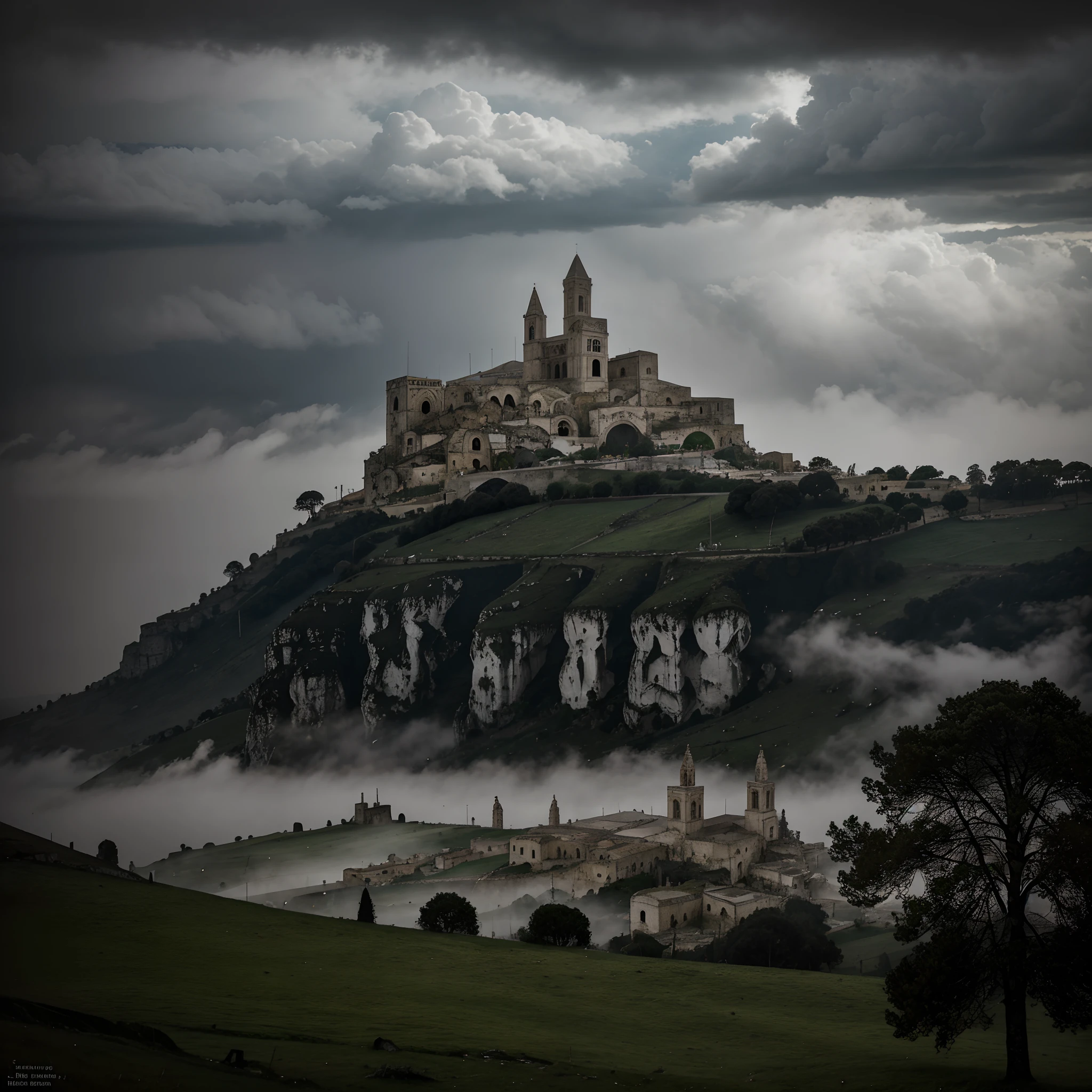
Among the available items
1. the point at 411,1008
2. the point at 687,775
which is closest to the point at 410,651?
the point at 687,775

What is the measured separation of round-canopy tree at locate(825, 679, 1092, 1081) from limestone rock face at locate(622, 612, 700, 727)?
261ft

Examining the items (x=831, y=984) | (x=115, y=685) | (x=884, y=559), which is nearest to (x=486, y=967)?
(x=831, y=984)

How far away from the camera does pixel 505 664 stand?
121 metres

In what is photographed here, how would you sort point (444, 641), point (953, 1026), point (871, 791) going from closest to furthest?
point (953, 1026)
point (871, 791)
point (444, 641)

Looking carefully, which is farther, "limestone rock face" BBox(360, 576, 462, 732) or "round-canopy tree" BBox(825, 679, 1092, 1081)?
"limestone rock face" BBox(360, 576, 462, 732)

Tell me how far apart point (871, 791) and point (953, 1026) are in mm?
6645

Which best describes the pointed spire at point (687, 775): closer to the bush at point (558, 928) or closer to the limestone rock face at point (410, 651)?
the bush at point (558, 928)

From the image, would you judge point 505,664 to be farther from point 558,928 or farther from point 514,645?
point 558,928

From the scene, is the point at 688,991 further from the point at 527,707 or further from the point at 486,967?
the point at 527,707

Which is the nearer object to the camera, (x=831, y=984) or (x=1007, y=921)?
(x=1007, y=921)

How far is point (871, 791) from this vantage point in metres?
32.7

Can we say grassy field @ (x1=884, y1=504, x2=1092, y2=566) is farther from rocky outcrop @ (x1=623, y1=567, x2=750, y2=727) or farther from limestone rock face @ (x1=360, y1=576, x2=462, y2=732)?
limestone rock face @ (x1=360, y1=576, x2=462, y2=732)

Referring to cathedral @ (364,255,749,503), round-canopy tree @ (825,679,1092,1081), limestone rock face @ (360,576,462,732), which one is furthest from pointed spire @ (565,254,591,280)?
round-canopy tree @ (825,679,1092,1081)

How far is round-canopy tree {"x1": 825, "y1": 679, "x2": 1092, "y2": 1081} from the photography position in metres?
26.8
